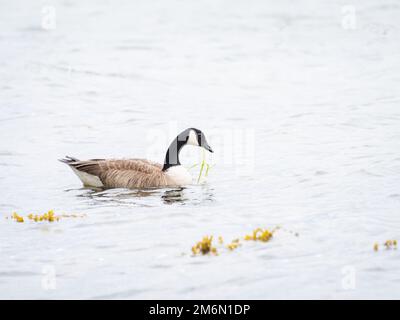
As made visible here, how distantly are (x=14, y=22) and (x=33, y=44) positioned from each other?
3.96 meters

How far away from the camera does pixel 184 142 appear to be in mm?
16328

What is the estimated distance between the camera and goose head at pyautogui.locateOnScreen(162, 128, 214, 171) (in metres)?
16.0

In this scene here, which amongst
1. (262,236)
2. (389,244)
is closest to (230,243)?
(262,236)

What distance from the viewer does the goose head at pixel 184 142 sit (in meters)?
16.0

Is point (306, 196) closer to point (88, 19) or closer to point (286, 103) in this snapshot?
point (286, 103)

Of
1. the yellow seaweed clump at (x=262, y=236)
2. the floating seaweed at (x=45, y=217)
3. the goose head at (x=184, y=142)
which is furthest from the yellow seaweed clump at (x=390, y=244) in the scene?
the goose head at (x=184, y=142)

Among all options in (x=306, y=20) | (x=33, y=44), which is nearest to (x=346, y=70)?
(x=306, y=20)

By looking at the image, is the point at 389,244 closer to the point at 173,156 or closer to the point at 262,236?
the point at 262,236

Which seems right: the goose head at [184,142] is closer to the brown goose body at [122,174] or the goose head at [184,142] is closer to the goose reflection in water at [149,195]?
the brown goose body at [122,174]

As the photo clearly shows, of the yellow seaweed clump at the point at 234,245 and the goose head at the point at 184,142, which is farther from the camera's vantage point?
the goose head at the point at 184,142

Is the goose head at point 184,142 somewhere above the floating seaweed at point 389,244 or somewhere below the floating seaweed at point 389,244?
above

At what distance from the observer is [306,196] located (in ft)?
47.0

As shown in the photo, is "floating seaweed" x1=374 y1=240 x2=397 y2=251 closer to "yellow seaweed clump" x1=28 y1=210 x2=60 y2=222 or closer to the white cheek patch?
"yellow seaweed clump" x1=28 y1=210 x2=60 y2=222
